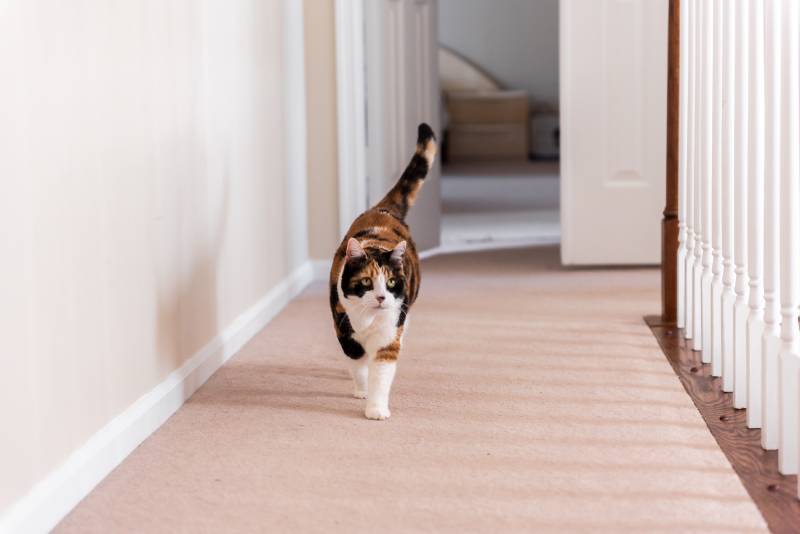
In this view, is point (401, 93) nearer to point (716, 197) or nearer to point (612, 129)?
point (612, 129)

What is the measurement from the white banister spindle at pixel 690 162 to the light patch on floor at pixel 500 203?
210 cm

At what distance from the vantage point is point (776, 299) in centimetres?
214

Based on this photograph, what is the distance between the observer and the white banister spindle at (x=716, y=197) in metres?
2.58

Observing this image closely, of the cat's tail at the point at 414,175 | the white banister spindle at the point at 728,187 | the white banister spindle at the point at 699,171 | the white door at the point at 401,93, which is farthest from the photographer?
the white door at the point at 401,93

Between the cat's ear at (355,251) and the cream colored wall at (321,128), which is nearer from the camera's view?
the cat's ear at (355,251)

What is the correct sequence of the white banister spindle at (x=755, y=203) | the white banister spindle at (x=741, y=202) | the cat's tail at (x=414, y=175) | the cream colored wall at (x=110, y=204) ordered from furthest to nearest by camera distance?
the cat's tail at (x=414, y=175)
the white banister spindle at (x=741, y=202)
the white banister spindle at (x=755, y=203)
the cream colored wall at (x=110, y=204)

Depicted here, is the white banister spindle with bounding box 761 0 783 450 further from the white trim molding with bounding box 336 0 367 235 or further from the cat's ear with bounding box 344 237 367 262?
the white trim molding with bounding box 336 0 367 235

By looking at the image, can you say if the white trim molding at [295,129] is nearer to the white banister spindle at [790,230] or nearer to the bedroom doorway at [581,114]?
the bedroom doorway at [581,114]

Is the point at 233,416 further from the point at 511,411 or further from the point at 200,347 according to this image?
the point at 511,411

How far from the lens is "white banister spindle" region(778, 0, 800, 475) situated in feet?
6.45

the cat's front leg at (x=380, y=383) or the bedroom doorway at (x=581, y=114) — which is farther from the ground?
the bedroom doorway at (x=581, y=114)

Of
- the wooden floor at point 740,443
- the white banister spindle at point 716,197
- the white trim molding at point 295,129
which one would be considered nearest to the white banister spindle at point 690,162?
the wooden floor at point 740,443

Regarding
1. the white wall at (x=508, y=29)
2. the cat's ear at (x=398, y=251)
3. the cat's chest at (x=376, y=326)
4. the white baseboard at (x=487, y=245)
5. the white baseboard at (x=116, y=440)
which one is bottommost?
the white baseboard at (x=487, y=245)

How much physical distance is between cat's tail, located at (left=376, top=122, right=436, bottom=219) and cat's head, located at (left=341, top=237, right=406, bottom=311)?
516 millimetres
